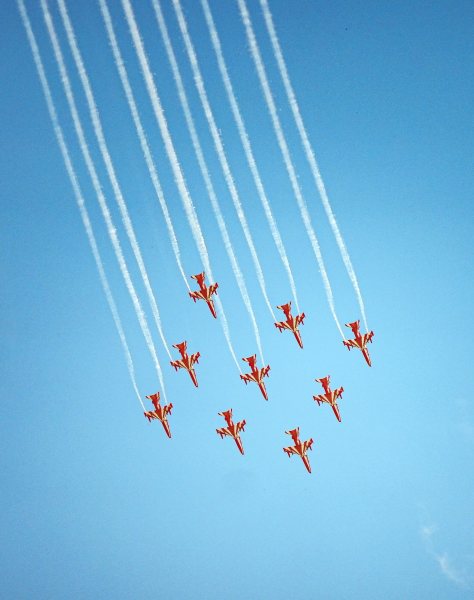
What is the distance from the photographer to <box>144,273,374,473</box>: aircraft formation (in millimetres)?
37500

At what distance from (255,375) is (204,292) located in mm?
6675

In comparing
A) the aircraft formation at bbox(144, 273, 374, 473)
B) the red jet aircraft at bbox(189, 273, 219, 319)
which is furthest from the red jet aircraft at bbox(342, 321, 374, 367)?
the red jet aircraft at bbox(189, 273, 219, 319)

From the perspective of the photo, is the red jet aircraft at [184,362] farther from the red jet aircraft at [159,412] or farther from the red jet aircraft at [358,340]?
the red jet aircraft at [358,340]

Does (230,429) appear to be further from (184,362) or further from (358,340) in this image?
(358,340)

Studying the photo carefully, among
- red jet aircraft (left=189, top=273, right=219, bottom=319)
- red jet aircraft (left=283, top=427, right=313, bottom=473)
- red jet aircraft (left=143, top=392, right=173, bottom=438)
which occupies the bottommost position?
red jet aircraft (left=283, top=427, right=313, bottom=473)

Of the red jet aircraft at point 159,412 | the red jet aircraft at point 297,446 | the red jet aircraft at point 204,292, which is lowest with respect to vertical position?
the red jet aircraft at point 297,446

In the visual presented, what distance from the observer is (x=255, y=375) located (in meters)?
38.8

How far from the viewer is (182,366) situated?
129ft

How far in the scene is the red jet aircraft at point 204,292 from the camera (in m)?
37.3

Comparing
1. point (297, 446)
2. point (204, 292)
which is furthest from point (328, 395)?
point (204, 292)

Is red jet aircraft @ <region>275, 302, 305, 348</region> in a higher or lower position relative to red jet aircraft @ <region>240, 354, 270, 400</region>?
higher

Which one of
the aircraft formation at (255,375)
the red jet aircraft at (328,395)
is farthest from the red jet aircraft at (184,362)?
the red jet aircraft at (328,395)

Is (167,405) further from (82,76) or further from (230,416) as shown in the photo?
(82,76)

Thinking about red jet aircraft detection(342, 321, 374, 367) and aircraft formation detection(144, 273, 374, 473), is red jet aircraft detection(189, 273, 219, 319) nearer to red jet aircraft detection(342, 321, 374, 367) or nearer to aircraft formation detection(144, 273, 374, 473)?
aircraft formation detection(144, 273, 374, 473)
